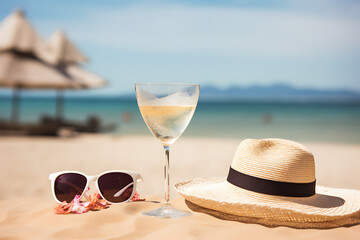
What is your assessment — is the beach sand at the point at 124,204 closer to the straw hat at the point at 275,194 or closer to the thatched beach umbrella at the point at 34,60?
the straw hat at the point at 275,194

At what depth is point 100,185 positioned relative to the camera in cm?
210

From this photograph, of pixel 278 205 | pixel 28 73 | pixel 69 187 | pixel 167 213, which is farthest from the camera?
pixel 28 73

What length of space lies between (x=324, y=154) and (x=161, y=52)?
193ft

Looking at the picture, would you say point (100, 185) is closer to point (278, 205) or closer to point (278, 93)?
point (278, 205)

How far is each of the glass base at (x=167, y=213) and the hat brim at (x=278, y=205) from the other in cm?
9

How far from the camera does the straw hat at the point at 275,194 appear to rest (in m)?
1.77

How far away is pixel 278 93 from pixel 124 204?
63.7 m

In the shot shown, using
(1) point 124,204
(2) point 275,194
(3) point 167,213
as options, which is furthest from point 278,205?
(1) point 124,204

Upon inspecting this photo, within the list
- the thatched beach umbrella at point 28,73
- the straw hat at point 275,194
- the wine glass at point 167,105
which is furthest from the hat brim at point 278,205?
the thatched beach umbrella at point 28,73

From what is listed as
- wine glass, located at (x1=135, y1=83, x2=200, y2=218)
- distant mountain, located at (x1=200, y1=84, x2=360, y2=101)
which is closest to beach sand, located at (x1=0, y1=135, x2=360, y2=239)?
wine glass, located at (x1=135, y1=83, x2=200, y2=218)

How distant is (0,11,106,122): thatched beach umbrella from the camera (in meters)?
12.0

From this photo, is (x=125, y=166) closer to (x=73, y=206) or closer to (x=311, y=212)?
(x=73, y=206)

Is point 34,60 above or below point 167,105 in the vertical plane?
above

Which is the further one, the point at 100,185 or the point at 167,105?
the point at 100,185
